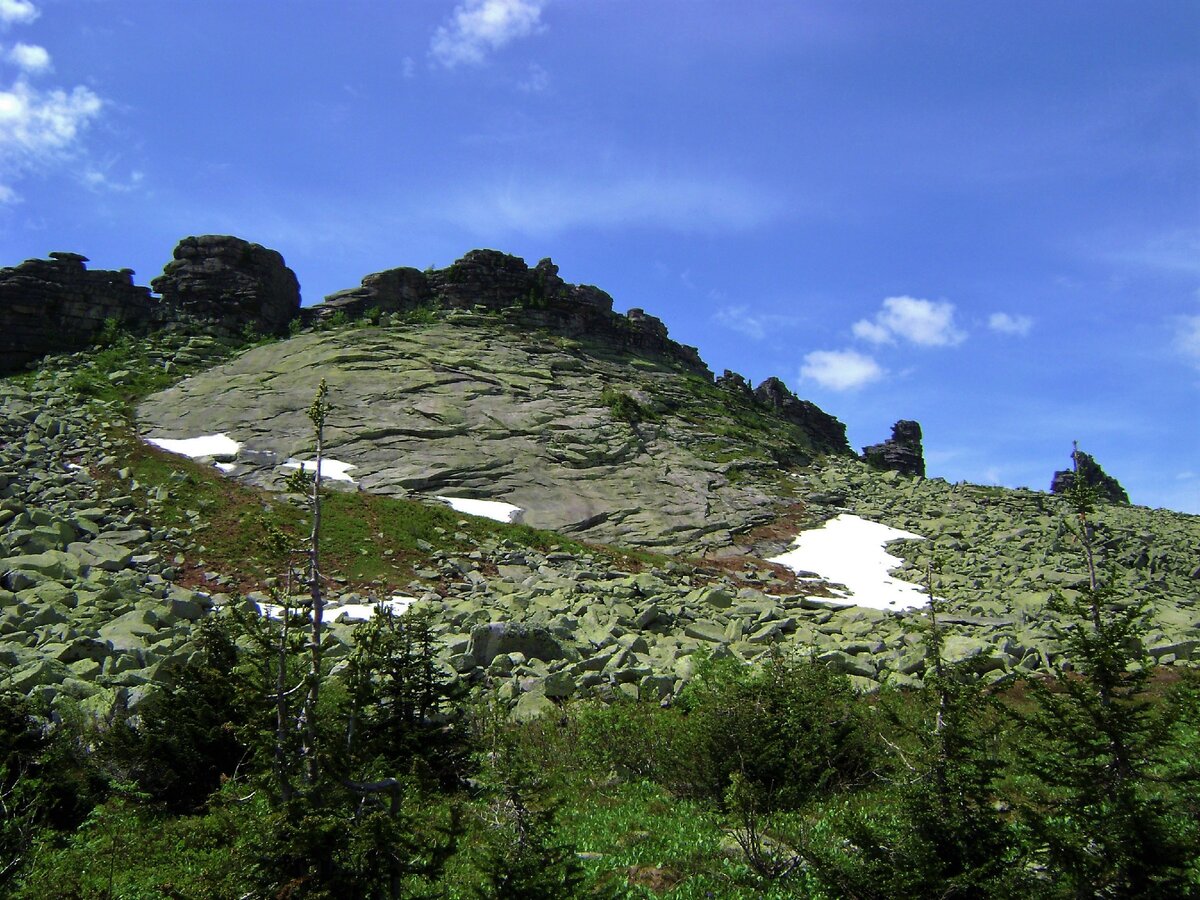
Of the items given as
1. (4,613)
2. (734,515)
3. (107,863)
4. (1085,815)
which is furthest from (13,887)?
(734,515)

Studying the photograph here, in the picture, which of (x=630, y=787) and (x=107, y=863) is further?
(x=630, y=787)

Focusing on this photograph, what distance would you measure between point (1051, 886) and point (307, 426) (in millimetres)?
46165

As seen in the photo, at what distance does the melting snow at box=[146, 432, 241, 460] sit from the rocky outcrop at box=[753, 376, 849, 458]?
62591 millimetres

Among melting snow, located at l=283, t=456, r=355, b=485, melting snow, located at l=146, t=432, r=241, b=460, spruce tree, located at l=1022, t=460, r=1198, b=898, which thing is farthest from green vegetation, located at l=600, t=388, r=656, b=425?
spruce tree, located at l=1022, t=460, r=1198, b=898

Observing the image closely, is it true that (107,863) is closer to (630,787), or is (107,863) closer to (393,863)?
(393,863)

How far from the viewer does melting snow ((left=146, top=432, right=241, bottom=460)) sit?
42.9 m

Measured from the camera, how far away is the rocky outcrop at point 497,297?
69875 mm

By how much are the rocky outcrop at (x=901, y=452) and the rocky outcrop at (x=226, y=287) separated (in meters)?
68.0

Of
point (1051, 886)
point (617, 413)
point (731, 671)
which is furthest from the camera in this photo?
point (617, 413)

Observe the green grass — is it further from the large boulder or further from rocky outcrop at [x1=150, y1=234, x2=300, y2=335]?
rocky outcrop at [x1=150, y1=234, x2=300, y2=335]

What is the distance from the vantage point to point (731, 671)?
48.5 ft

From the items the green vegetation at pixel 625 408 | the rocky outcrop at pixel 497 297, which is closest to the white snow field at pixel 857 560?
the green vegetation at pixel 625 408

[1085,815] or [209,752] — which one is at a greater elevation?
[1085,815]

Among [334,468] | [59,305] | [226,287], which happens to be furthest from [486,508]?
[59,305]
